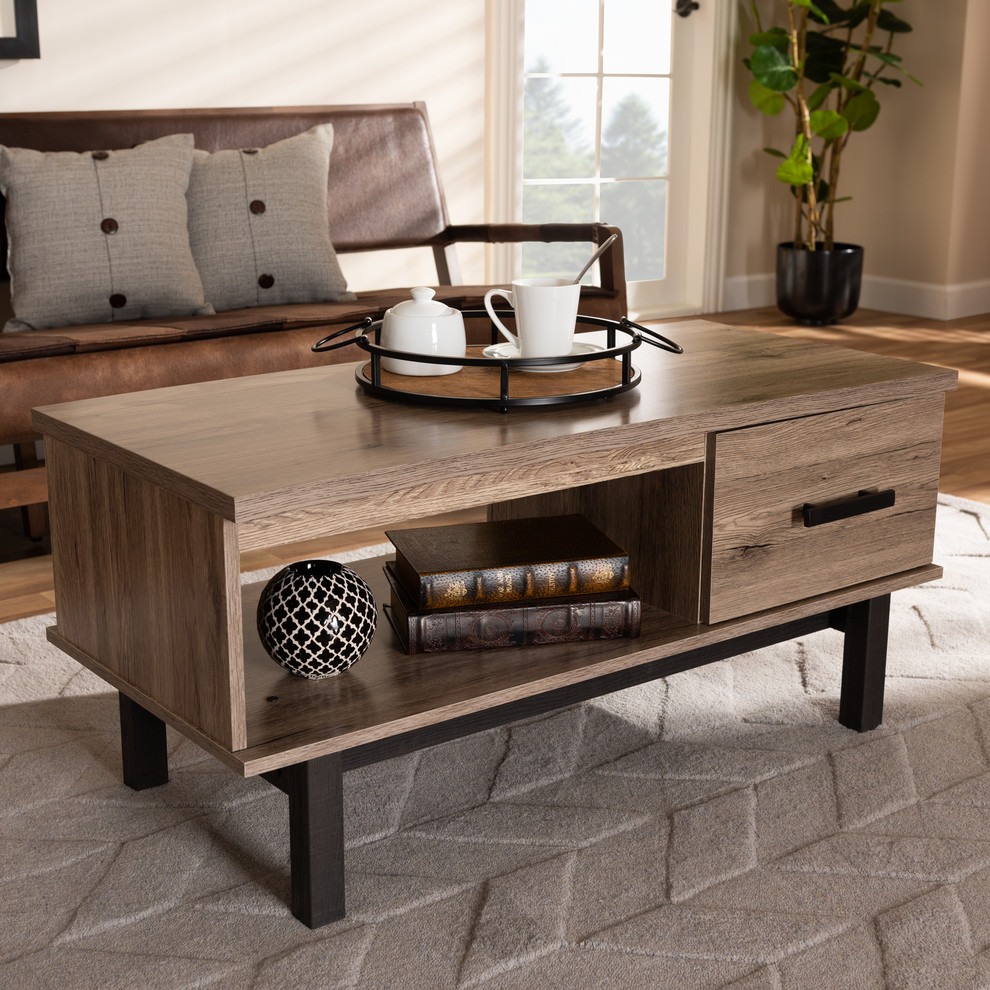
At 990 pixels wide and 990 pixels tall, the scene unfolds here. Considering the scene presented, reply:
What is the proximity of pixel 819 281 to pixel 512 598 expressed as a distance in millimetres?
3370

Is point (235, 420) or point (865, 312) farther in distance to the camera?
point (865, 312)

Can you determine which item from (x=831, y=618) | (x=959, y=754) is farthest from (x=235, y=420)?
(x=959, y=754)

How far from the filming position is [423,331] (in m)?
1.46

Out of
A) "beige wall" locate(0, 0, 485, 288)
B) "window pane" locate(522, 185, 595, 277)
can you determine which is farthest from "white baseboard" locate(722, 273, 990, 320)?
"beige wall" locate(0, 0, 485, 288)

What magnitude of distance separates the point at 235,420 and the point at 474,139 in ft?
9.14

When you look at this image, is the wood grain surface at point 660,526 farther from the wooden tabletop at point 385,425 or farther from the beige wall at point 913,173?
the beige wall at point 913,173

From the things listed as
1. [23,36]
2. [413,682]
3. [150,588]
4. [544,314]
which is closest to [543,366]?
[544,314]

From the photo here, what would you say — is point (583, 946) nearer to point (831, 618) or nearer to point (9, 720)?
point (831, 618)

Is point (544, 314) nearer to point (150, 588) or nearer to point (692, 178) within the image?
point (150, 588)

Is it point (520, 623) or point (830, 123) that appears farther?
point (830, 123)

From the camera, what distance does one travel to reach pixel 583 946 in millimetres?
1166

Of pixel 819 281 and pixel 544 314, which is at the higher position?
pixel 544 314

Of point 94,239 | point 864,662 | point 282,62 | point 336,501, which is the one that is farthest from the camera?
point 282,62

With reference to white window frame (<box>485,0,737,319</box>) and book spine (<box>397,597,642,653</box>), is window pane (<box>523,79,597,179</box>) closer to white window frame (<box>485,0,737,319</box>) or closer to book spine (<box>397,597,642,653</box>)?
white window frame (<box>485,0,737,319</box>)
